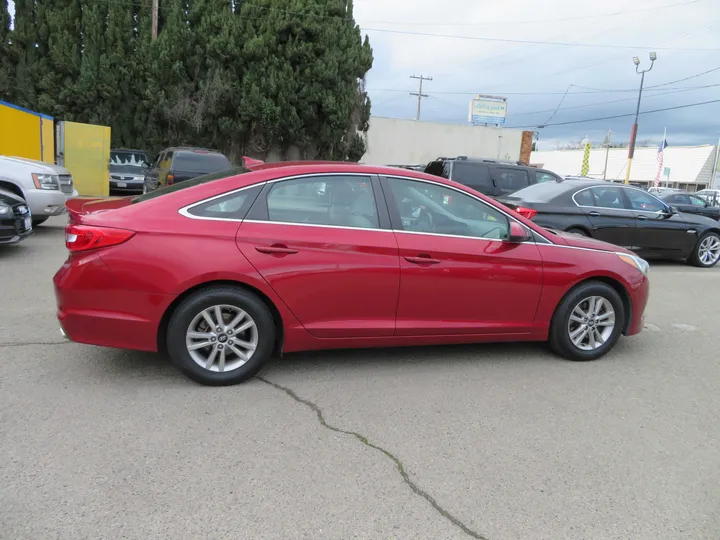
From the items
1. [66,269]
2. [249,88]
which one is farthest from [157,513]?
[249,88]

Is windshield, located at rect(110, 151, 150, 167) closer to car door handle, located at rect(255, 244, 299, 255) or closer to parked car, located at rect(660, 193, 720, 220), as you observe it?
car door handle, located at rect(255, 244, 299, 255)

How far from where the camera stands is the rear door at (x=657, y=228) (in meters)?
9.76

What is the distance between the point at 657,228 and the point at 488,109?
3429 centimetres

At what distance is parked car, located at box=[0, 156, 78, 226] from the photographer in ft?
30.9

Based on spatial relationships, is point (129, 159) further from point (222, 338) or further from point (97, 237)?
point (222, 338)

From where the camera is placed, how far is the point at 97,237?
12.1 feet

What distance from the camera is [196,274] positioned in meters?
3.70

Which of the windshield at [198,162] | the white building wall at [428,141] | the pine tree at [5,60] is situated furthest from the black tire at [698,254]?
the pine tree at [5,60]

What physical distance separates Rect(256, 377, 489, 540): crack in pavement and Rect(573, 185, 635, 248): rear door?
281 inches

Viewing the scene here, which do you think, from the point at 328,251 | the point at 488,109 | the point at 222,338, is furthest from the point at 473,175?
the point at 488,109

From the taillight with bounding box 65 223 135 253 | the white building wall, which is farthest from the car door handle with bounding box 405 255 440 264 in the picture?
the white building wall

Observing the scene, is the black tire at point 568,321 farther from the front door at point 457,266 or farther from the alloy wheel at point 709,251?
the alloy wheel at point 709,251

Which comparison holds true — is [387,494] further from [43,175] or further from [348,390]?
[43,175]

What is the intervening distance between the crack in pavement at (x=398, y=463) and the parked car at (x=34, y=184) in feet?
24.8
